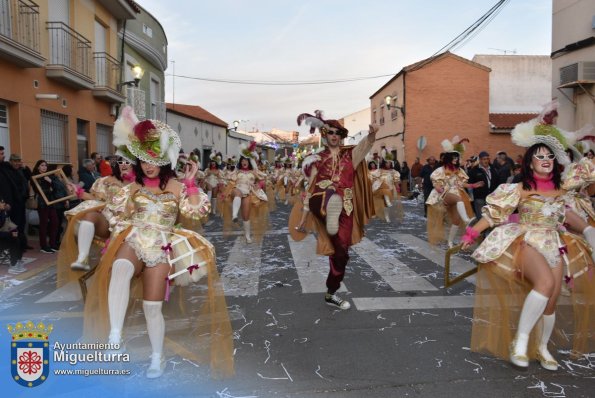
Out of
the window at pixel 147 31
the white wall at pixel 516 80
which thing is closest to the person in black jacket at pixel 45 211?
the window at pixel 147 31

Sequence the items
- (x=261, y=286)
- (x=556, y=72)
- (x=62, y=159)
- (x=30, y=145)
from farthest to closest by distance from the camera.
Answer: (x=556, y=72) < (x=62, y=159) < (x=30, y=145) < (x=261, y=286)

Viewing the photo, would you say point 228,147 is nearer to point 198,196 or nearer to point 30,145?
point 30,145

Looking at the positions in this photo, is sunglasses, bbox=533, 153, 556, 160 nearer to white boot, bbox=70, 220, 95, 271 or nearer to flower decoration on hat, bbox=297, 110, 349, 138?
flower decoration on hat, bbox=297, 110, 349, 138

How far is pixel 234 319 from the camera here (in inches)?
191

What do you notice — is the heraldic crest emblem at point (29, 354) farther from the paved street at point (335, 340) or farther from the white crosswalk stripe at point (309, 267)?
the white crosswalk stripe at point (309, 267)

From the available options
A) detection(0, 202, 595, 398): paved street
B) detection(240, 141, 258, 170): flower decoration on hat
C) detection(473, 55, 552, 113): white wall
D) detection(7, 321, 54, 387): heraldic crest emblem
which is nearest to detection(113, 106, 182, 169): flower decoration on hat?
detection(7, 321, 54, 387): heraldic crest emblem

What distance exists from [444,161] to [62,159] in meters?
10.3

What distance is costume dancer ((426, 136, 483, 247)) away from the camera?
28.3 feet

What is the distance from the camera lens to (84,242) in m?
5.31

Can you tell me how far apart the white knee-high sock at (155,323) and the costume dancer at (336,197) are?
221 centimetres

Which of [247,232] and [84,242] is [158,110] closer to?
[247,232]

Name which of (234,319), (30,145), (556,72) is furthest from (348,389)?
(556,72)

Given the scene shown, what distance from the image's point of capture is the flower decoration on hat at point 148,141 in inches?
148

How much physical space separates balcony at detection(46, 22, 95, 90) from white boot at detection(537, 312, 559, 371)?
1253 cm
